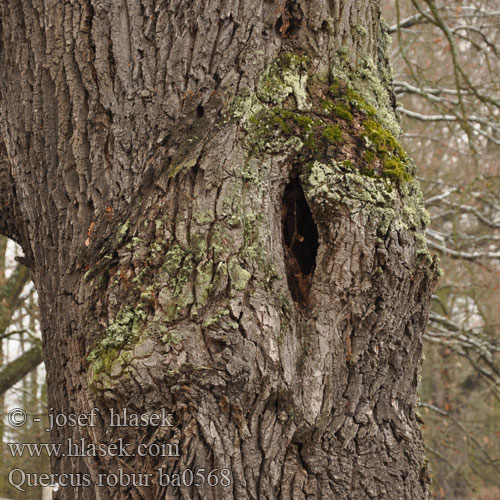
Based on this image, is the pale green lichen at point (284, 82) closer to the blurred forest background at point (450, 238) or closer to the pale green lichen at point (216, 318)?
the pale green lichen at point (216, 318)

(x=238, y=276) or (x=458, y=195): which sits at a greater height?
(x=458, y=195)

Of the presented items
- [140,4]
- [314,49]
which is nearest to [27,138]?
[140,4]

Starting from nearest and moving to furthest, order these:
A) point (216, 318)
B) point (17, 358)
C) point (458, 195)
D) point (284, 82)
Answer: point (216, 318) < point (284, 82) < point (17, 358) < point (458, 195)

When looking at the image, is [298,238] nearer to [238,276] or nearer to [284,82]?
[238,276]

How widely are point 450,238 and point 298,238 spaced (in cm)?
544

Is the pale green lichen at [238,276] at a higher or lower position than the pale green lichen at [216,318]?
higher

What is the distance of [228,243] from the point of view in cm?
151

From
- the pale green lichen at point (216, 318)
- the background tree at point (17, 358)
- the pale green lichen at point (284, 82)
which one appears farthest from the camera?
the background tree at point (17, 358)

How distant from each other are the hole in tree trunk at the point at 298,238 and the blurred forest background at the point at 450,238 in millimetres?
3799

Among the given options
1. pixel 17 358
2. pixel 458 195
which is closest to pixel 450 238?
pixel 458 195

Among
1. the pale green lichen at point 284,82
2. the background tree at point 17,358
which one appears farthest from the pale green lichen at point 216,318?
the background tree at point 17,358

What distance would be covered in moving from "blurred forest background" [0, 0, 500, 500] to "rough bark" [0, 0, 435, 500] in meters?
3.80

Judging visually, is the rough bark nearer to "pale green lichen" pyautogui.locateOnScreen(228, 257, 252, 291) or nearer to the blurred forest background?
"pale green lichen" pyautogui.locateOnScreen(228, 257, 252, 291)

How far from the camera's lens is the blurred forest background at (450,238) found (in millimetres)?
5922
